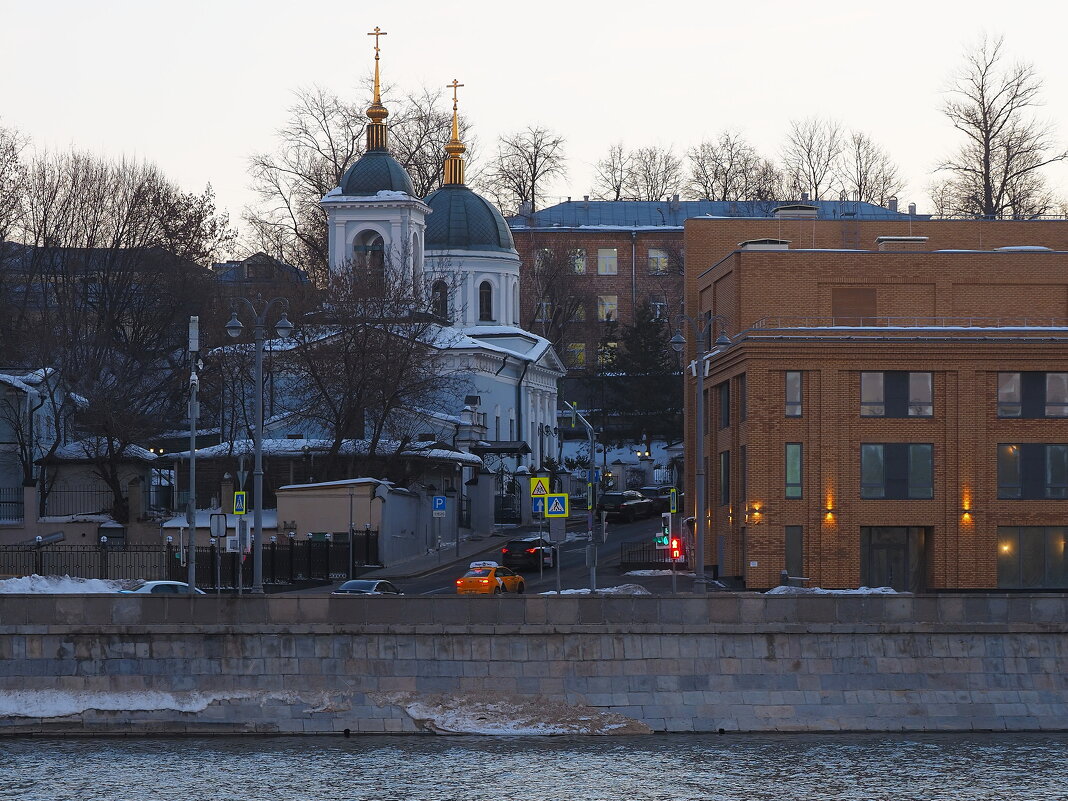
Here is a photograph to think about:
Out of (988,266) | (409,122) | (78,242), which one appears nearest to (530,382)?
(409,122)

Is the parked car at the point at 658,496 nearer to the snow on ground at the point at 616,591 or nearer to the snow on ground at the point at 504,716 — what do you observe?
the snow on ground at the point at 616,591

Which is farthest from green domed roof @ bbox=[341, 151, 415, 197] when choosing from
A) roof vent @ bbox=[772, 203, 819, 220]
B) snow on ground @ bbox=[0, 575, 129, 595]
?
snow on ground @ bbox=[0, 575, 129, 595]

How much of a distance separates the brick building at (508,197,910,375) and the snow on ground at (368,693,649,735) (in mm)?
88570

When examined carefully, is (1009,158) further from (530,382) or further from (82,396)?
(82,396)

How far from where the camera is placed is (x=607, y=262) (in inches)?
5423

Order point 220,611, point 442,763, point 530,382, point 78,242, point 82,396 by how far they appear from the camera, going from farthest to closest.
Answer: point 530,382 < point 78,242 < point 82,396 < point 220,611 < point 442,763

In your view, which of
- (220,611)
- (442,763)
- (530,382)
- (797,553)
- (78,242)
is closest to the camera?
(442,763)

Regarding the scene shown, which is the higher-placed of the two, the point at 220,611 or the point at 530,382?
the point at 530,382

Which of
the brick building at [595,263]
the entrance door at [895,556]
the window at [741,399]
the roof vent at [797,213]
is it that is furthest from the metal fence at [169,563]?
the brick building at [595,263]

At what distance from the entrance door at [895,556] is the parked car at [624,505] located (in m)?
27.8

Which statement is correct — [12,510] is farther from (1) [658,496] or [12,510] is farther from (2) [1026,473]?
(1) [658,496]

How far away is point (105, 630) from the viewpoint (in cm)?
3475

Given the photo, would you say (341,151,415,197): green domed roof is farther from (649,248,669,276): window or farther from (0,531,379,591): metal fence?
(649,248,669,276): window

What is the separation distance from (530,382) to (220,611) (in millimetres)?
68404
